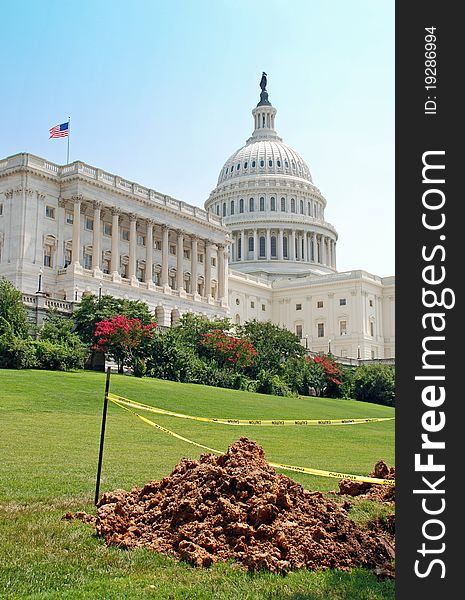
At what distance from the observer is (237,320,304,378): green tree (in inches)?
2503

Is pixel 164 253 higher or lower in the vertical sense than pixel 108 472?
higher

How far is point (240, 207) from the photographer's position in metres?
145

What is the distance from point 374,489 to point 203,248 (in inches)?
3448

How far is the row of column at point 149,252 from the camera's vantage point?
7944cm

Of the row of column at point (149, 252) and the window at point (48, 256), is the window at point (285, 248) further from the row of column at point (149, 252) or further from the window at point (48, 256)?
the window at point (48, 256)

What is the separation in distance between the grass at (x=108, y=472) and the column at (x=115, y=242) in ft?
133

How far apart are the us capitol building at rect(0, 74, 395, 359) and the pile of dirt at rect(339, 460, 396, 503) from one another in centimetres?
4529

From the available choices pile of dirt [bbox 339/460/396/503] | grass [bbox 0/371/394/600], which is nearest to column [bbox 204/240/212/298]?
grass [bbox 0/371/394/600]

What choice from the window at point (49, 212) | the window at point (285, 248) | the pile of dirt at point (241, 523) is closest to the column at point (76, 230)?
the window at point (49, 212)

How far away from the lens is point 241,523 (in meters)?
10.0

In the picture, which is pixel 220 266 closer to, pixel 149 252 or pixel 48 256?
pixel 149 252

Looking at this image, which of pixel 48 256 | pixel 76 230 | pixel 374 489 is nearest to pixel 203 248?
pixel 76 230

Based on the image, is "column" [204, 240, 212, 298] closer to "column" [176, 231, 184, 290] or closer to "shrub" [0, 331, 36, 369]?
"column" [176, 231, 184, 290]

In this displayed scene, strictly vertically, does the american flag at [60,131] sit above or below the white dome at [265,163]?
below
